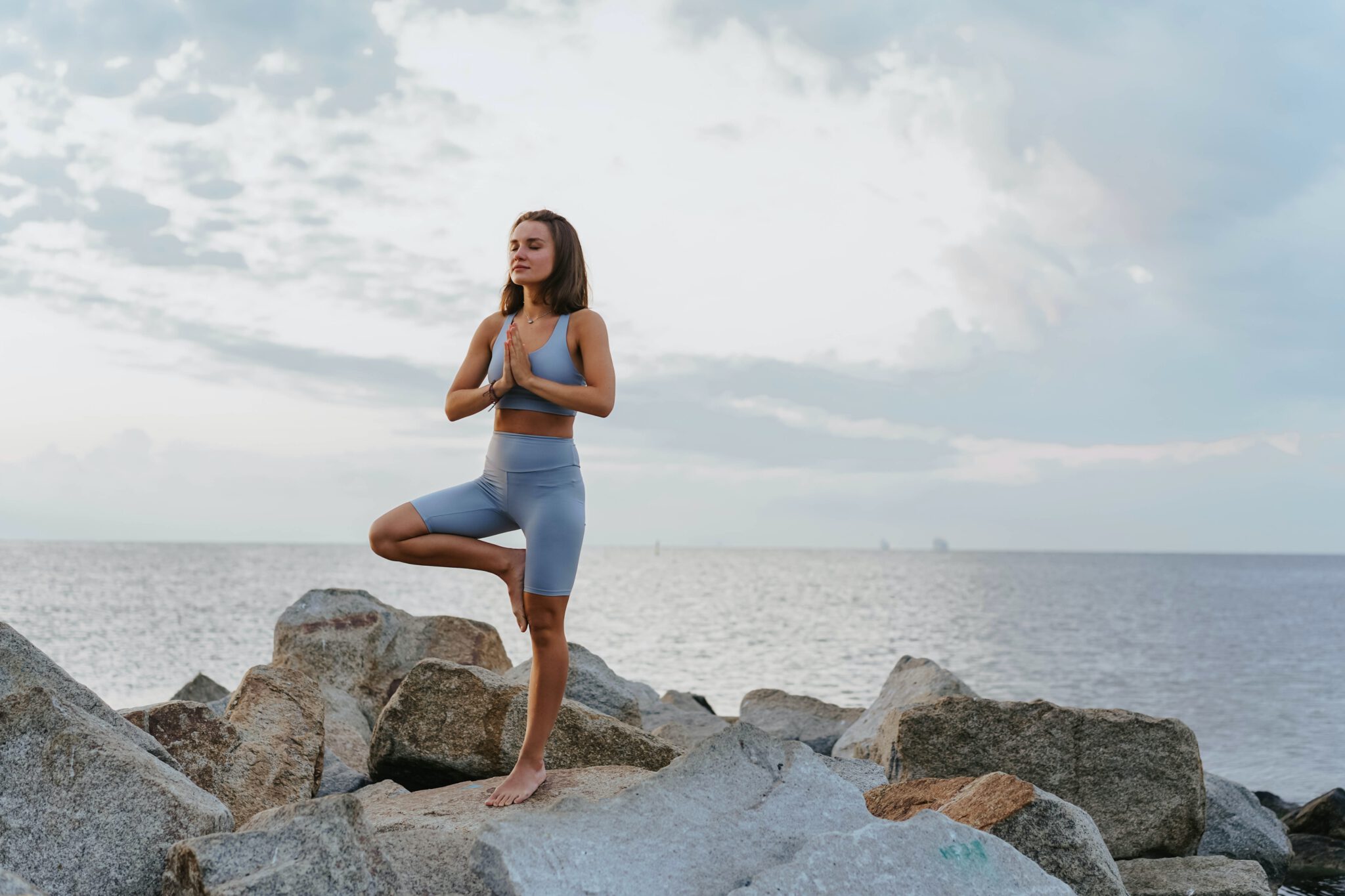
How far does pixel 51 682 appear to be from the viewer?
5246 millimetres

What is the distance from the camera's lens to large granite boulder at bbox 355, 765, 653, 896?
427cm

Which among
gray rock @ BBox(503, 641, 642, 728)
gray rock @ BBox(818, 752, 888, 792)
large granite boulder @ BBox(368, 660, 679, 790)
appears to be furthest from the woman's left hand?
gray rock @ BBox(503, 641, 642, 728)

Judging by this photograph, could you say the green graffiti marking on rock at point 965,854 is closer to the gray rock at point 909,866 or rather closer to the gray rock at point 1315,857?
the gray rock at point 909,866

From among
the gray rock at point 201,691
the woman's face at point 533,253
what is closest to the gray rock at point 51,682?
the woman's face at point 533,253

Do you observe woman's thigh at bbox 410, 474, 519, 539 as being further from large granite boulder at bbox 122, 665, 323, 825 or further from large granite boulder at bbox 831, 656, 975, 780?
large granite boulder at bbox 831, 656, 975, 780

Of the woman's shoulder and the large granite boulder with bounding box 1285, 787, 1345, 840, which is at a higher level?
the woman's shoulder

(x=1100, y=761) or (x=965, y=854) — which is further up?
(x=965, y=854)

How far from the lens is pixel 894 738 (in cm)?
807

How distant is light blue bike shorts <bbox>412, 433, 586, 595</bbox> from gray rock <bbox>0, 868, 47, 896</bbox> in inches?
85.1

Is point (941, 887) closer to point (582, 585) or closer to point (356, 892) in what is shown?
point (356, 892)

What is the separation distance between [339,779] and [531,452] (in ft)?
11.4

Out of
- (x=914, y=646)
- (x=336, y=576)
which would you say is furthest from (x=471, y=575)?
(x=914, y=646)

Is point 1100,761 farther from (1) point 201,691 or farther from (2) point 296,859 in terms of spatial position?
(1) point 201,691

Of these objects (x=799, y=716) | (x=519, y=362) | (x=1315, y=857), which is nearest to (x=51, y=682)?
(x=519, y=362)
